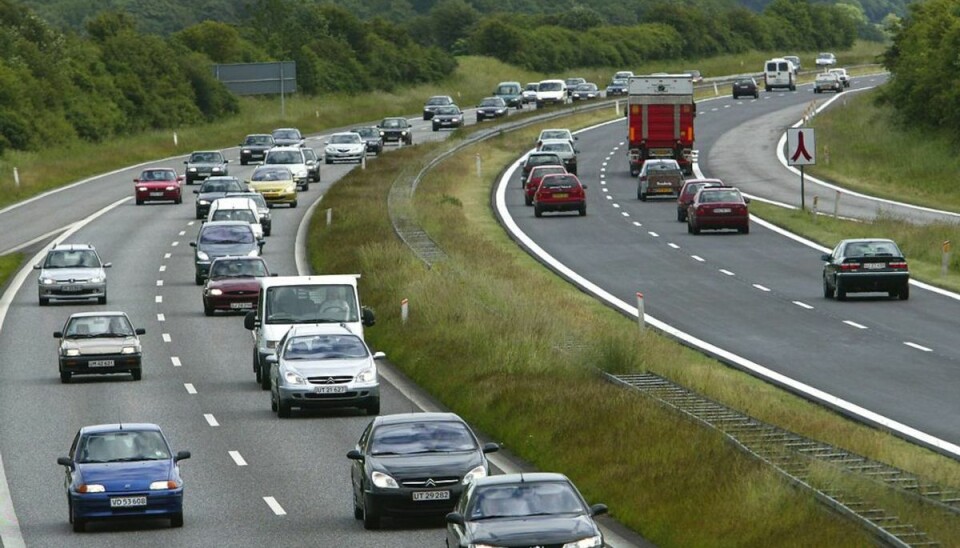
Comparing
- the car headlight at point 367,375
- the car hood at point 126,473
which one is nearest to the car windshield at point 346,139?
the car headlight at point 367,375

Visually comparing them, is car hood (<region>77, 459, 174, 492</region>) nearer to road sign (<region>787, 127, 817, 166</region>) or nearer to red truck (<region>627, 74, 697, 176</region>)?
road sign (<region>787, 127, 817, 166</region>)

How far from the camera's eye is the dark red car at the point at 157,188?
265ft

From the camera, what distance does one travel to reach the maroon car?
164ft

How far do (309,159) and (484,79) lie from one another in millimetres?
79100

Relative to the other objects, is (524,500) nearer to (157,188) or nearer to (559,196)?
(559,196)

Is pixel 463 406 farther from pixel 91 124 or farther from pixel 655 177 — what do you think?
pixel 91 124

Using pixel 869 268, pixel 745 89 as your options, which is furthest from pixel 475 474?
pixel 745 89

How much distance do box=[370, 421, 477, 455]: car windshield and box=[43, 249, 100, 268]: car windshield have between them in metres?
31.4

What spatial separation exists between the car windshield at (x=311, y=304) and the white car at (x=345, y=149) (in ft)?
204

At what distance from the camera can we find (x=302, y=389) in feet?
108

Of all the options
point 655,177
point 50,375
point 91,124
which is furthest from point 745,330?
point 91,124

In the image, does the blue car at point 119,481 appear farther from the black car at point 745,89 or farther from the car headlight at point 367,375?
the black car at point 745,89

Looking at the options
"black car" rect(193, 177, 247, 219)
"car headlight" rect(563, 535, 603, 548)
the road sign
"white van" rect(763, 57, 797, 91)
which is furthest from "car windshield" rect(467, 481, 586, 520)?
"white van" rect(763, 57, 797, 91)

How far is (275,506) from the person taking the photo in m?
25.1
